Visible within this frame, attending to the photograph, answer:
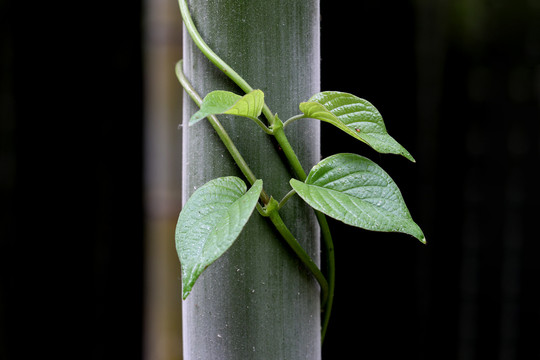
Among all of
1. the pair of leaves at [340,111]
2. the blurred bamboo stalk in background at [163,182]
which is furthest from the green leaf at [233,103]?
the blurred bamboo stalk in background at [163,182]

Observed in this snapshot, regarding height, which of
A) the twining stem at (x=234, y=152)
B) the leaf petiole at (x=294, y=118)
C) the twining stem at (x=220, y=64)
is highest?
the twining stem at (x=220, y=64)

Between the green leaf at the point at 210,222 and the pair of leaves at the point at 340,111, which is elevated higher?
the pair of leaves at the point at 340,111

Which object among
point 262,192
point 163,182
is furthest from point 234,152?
point 163,182

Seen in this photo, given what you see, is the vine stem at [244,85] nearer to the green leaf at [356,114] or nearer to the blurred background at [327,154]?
the green leaf at [356,114]

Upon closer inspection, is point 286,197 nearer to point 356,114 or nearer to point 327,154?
point 356,114

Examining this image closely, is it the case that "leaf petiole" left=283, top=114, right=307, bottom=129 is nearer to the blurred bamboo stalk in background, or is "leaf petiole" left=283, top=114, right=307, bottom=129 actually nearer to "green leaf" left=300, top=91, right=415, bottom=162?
"green leaf" left=300, top=91, right=415, bottom=162

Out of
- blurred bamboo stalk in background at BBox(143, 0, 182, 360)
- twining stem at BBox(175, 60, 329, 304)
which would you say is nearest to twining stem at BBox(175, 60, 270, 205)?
twining stem at BBox(175, 60, 329, 304)

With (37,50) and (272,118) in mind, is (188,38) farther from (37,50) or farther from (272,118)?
(37,50)
